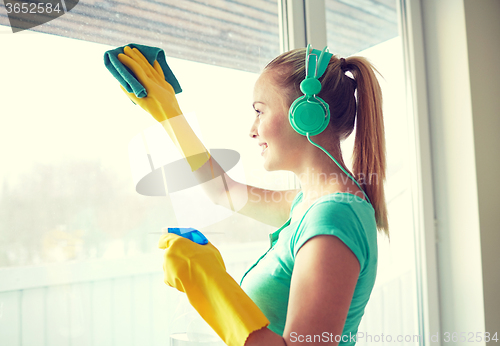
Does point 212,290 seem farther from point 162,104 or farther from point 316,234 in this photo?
point 162,104

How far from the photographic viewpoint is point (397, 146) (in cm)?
157

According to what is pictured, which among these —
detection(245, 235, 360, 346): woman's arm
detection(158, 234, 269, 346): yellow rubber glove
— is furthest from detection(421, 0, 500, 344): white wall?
detection(158, 234, 269, 346): yellow rubber glove

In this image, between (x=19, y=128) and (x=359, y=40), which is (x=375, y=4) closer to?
(x=359, y=40)

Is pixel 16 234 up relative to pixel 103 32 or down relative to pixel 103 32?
down

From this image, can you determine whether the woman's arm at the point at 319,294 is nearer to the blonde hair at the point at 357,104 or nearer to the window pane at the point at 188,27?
the blonde hair at the point at 357,104

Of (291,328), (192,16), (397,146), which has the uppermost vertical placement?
(192,16)

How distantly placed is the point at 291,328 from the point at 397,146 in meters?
1.17

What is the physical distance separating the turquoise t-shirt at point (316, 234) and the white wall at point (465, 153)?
97 centimetres

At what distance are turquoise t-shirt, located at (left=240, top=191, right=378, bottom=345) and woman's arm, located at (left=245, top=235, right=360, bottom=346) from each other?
0.03 metres

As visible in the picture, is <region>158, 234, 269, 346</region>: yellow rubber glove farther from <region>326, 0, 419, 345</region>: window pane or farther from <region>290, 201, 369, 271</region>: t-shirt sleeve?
<region>326, 0, 419, 345</region>: window pane

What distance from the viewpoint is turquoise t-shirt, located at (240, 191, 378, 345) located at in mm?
681

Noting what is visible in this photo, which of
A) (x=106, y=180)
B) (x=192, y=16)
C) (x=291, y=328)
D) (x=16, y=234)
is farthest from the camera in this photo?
(x=192, y=16)

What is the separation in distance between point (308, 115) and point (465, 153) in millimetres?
1079

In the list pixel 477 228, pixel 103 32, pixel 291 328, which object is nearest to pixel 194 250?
pixel 291 328
